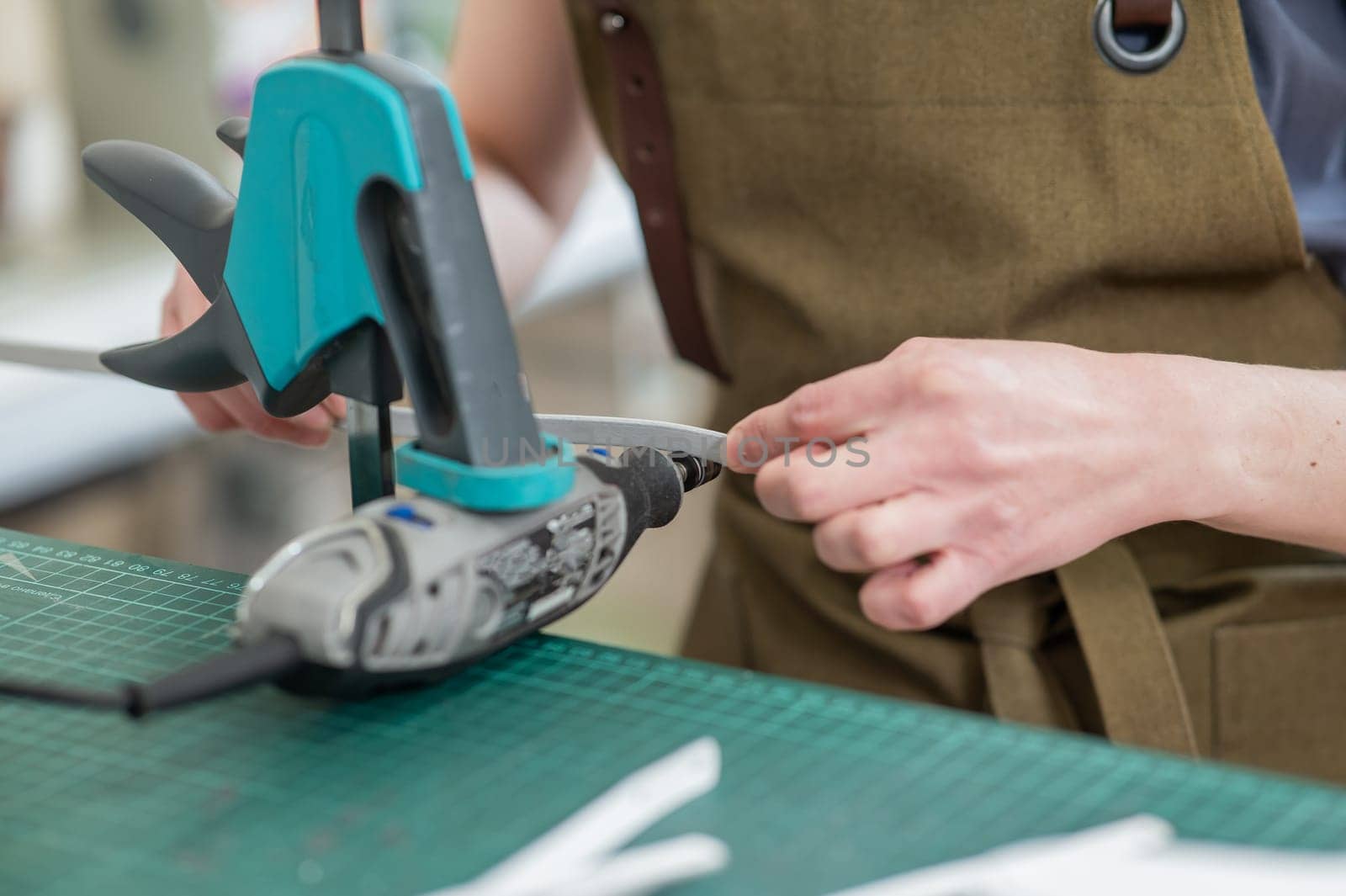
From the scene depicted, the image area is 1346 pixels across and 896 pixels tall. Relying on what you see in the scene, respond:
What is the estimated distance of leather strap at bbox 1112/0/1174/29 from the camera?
2.01 ft

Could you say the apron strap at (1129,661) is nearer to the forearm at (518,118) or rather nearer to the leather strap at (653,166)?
the leather strap at (653,166)

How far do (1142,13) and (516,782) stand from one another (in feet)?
1.44

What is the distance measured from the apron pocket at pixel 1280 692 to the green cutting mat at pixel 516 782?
266mm

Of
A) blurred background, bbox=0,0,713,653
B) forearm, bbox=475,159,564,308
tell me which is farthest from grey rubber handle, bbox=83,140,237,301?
blurred background, bbox=0,0,713,653

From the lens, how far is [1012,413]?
53 cm

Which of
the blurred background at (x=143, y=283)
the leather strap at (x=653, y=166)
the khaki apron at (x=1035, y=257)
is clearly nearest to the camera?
the khaki apron at (x=1035, y=257)

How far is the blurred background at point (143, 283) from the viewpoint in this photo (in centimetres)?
148

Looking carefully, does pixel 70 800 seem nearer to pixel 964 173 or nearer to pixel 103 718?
pixel 103 718

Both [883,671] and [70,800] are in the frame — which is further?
[883,671]

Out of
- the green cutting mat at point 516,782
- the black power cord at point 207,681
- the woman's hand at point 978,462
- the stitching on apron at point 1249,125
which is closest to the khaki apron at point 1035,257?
the stitching on apron at point 1249,125

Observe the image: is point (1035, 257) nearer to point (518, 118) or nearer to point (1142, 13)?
point (1142, 13)

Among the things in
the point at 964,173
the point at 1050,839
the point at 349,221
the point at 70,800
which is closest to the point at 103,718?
the point at 70,800

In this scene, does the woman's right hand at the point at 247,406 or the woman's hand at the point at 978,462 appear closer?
the woman's hand at the point at 978,462

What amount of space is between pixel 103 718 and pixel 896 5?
1.55 feet
